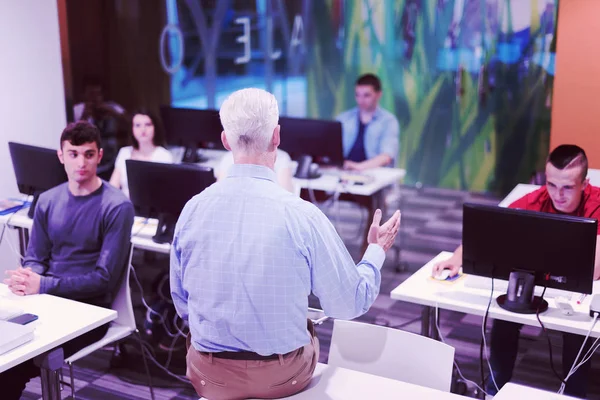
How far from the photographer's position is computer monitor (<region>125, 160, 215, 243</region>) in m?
3.85

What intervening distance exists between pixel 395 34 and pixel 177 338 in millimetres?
4559

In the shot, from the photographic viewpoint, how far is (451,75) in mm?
7492

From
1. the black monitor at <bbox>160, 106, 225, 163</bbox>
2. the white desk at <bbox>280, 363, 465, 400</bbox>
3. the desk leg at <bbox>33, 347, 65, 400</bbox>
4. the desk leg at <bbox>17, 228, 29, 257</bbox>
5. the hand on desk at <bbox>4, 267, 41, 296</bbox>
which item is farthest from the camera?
the black monitor at <bbox>160, 106, 225, 163</bbox>

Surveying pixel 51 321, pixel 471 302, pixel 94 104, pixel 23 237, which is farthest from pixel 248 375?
pixel 94 104

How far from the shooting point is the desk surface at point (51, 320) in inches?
99.1

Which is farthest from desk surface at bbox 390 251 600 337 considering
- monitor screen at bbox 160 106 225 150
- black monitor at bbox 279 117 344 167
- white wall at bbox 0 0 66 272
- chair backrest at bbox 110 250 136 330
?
white wall at bbox 0 0 66 272

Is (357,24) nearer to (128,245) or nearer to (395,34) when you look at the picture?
(395,34)

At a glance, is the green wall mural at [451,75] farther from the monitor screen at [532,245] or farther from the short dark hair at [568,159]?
the monitor screen at [532,245]

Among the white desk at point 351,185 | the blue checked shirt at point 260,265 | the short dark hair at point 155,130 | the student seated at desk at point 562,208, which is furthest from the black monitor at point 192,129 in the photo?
the blue checked shirt at point 260,265

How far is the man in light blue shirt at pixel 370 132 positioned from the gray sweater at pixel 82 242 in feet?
8.17

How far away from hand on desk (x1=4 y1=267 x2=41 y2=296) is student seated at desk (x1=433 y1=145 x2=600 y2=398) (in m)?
1.77

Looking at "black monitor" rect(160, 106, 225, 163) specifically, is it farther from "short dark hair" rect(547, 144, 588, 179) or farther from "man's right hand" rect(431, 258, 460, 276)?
"short dark hair" rect(547, 144, 588, 179)

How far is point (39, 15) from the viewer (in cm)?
521

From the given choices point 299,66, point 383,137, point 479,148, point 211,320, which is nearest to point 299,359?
point 211,320
